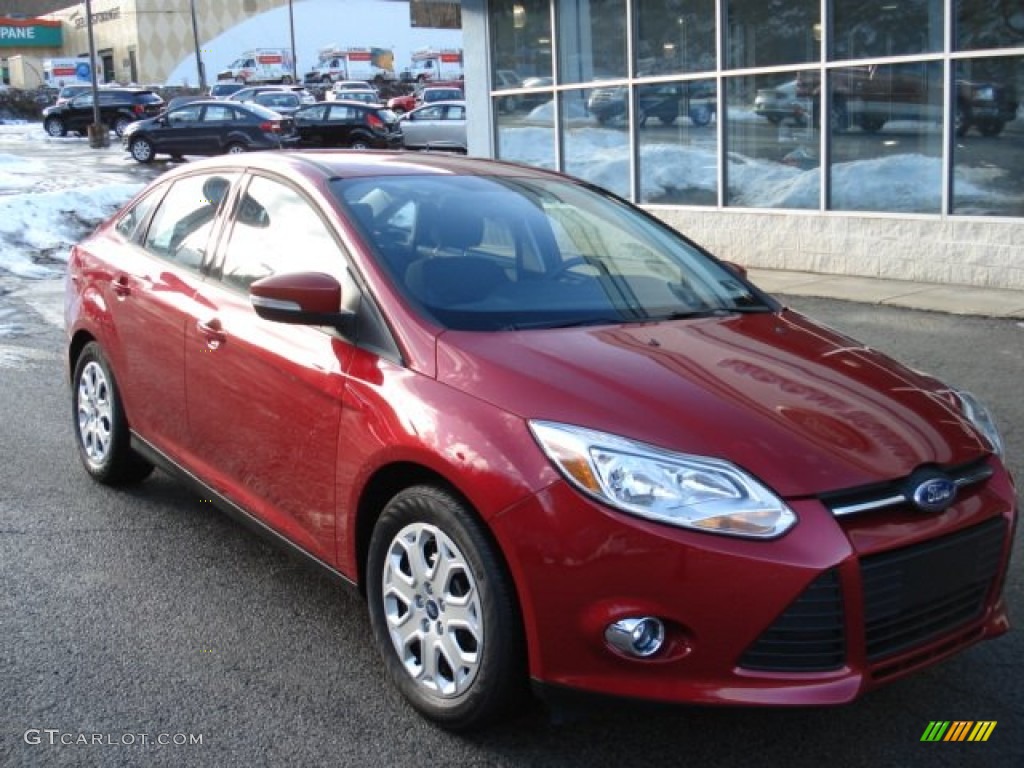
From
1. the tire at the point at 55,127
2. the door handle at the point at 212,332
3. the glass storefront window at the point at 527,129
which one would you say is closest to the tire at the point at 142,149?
the tire at the point at 55,127

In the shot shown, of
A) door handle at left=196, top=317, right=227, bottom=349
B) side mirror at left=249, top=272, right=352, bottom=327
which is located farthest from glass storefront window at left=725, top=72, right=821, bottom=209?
side mirror at left=249, top=272, right=352, bottom=327

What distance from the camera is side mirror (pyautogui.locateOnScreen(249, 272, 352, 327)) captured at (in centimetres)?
356

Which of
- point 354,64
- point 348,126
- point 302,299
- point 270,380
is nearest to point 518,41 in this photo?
point 270,380

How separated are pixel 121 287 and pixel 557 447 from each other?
9.61 ft

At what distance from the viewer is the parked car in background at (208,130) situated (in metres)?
29.6

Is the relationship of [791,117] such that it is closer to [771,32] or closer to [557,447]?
[771,32]

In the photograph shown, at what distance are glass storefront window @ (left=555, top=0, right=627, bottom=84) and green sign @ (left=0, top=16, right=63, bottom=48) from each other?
82.9 metres

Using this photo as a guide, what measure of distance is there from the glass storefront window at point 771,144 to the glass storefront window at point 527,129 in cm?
296

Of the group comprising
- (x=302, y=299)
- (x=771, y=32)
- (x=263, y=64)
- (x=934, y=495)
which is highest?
(x=263, y=64)

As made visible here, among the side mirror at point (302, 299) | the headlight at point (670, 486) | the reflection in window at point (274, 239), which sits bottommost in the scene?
the headlight at point (670, 486)

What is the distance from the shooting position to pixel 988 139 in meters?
11.2

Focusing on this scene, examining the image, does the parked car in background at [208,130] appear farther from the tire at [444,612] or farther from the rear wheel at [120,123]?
the tire at [444,612]

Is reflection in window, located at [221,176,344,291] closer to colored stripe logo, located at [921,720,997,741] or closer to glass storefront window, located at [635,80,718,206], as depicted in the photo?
colored stripe logo, located at [921,720,997,741]

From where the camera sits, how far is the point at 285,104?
137 feet
